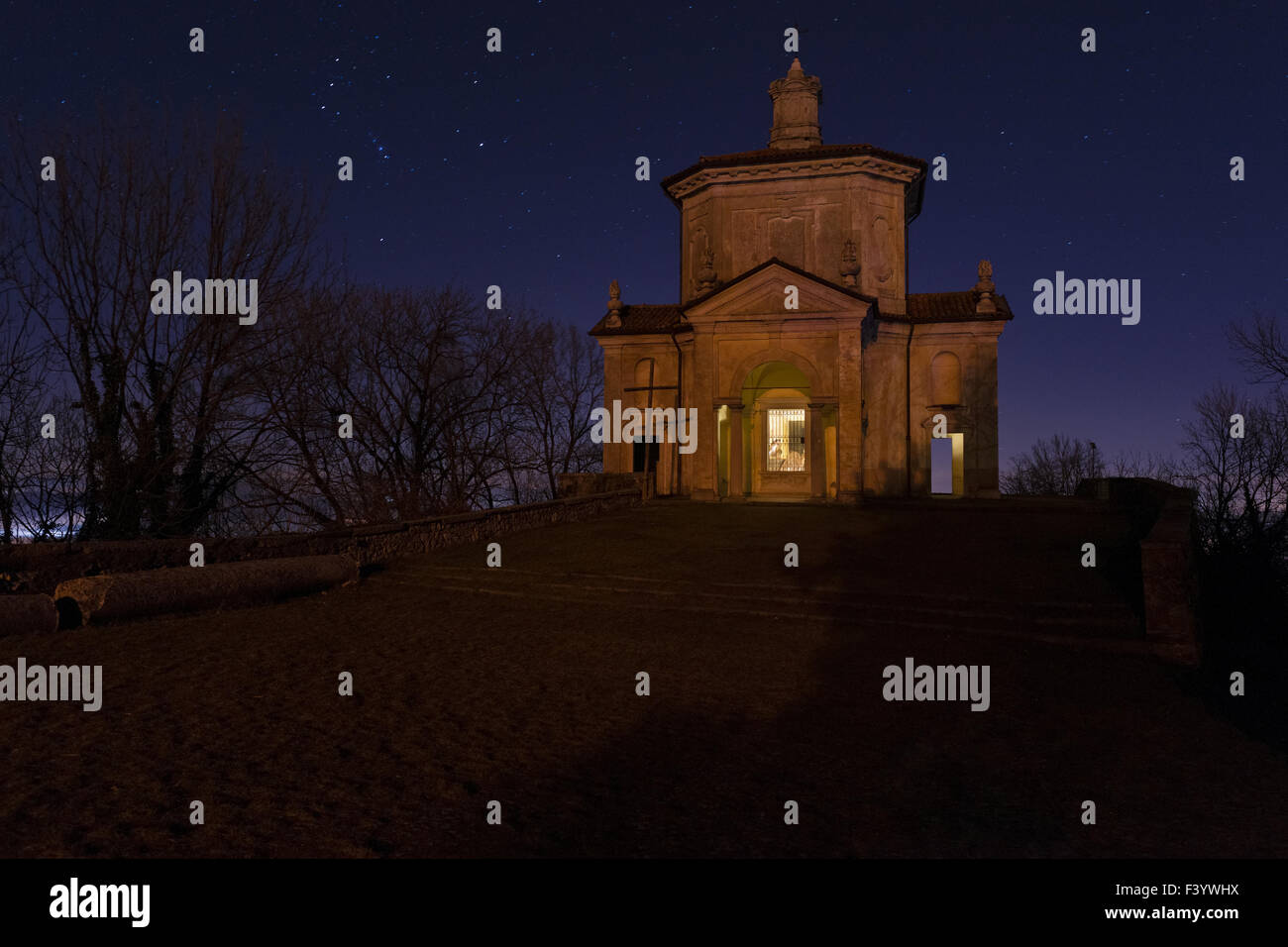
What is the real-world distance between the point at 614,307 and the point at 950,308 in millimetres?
11658

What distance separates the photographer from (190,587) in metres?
10.4

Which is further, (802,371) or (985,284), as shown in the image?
(985,284)

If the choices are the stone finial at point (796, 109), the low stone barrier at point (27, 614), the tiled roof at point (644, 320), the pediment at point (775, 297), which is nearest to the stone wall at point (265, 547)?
the low stone barrier at point (27, 614)

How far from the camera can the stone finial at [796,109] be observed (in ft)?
97.9

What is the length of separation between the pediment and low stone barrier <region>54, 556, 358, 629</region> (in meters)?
15.0

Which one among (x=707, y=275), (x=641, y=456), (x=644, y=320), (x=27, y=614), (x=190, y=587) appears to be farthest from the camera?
(x=644, y=320)

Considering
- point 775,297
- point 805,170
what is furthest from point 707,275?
point 805,170

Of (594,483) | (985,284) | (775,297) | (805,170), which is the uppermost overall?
(805,170)

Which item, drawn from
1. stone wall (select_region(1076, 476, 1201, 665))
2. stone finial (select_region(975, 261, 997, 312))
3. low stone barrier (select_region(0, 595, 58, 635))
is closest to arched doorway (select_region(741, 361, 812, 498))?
stone finial (select_region(975, 261, 997, 312))

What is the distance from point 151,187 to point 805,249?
19.7 meters

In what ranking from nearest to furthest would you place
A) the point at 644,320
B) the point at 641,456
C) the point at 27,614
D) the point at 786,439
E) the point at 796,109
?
the point at 27,614 < the point at 786,439 < the point at 641,456 < the point at 644,320 < the point at 796,109

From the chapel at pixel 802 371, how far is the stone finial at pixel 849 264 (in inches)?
2.6

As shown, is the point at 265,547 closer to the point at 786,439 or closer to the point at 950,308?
the point at 786,439

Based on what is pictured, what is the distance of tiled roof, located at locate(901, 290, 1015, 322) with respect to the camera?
86.8 feet
